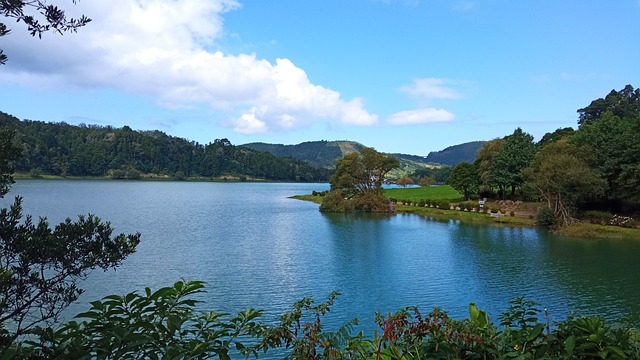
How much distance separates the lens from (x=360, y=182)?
7662 centimetres

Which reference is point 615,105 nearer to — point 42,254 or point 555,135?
point 555,135

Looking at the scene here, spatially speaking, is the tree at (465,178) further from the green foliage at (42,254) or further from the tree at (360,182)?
the green foliage at (42,254)

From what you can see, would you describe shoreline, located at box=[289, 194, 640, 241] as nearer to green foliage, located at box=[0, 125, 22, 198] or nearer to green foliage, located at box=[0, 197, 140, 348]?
green foliage, located at box=[0, 197, 140, 348]

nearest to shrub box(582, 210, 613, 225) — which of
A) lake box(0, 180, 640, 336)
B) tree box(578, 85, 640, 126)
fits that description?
lake box(0, 180, 640, 336)

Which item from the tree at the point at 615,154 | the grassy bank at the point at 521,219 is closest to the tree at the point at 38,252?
the grassy bank at the point at 521,219

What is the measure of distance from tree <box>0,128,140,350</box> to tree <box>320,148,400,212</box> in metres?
66.8

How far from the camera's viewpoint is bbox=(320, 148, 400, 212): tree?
2842 inches

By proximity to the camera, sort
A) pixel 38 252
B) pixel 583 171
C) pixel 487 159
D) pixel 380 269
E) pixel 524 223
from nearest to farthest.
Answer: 1. pixel 38 252
2. pixel 380 269
3. pixel 583 171
4. pixel 524 223
5. pixel 487 159

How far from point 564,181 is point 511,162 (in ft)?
51.4

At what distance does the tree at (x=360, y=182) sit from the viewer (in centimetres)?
7219

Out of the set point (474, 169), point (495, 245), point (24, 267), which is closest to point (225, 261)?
point (495, 245)

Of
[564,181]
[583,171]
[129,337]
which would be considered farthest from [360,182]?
[129,337]

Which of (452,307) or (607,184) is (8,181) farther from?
(607,184)

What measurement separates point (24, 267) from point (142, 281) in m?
21.0
